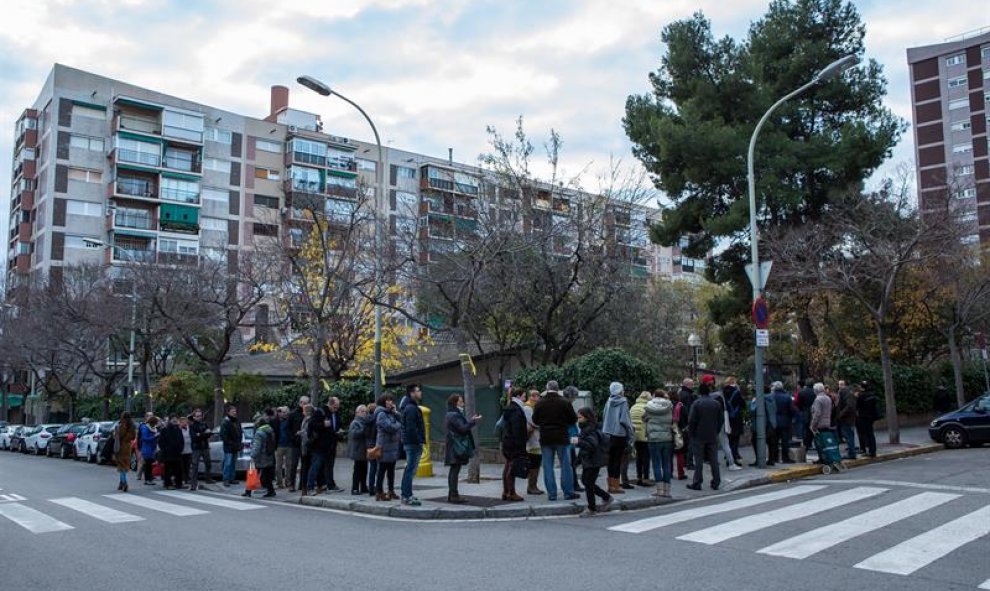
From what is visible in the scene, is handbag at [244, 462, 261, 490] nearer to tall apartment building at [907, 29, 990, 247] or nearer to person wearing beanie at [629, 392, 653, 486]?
person wearing beanie at [629, 392, 653, 486]

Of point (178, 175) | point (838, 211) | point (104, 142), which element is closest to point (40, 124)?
point (104, 142)

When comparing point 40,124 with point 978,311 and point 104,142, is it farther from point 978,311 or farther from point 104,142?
point 978,311

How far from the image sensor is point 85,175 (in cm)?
5988

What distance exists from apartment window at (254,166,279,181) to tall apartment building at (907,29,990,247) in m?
55.5

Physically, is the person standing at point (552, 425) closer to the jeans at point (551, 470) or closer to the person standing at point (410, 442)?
the jeans at point (551, 470)

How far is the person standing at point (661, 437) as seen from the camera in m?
12.7

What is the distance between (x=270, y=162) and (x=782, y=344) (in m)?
46.5

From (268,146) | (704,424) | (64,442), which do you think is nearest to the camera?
(704,424)

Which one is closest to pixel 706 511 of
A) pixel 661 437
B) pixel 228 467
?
pixel 661 437

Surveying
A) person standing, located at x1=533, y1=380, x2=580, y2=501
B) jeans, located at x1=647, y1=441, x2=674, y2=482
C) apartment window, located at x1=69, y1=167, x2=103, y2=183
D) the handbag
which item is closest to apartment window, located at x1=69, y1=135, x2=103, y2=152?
apartment window, located at x1=69, y1=167, x2=103, y2=183

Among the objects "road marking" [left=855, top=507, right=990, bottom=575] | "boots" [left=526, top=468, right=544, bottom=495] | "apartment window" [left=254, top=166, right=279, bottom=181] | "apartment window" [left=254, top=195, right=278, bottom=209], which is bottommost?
"road marking" [left=855, top=507, right=990, bottom=575]

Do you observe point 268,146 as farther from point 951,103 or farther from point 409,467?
point 951,103

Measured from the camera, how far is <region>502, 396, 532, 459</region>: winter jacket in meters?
12.3

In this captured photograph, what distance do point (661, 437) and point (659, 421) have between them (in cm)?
25
